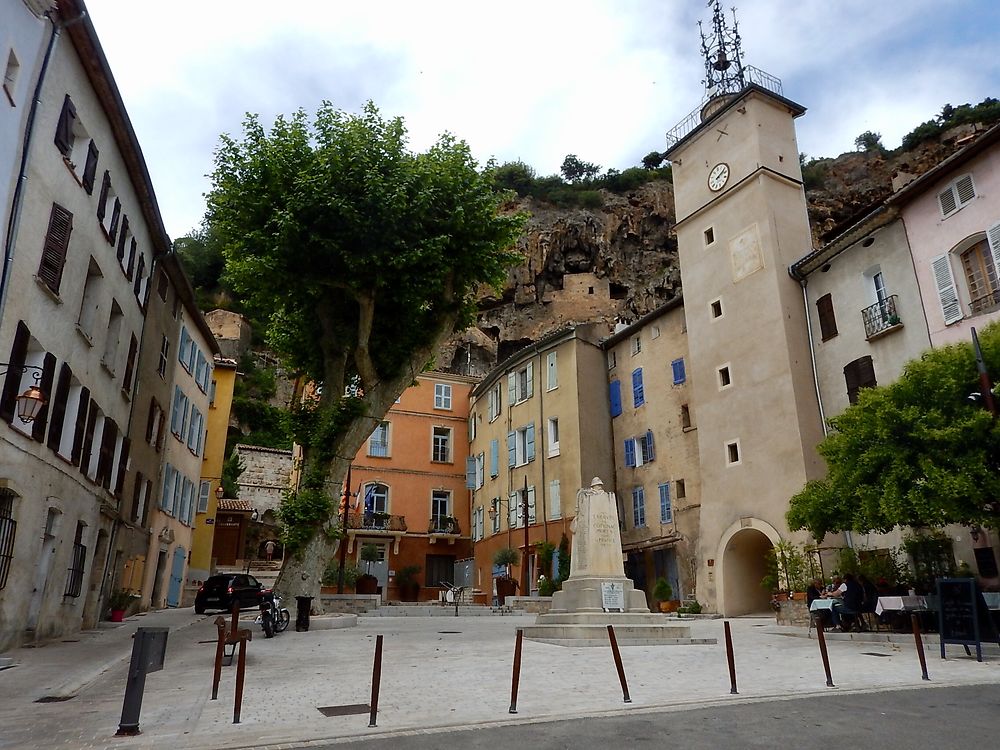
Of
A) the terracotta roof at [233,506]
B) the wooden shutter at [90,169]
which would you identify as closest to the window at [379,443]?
the terracotta roof at [233,506]

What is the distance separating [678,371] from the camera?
2820cm

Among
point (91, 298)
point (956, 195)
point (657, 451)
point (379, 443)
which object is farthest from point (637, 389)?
Result: point (91, 298)

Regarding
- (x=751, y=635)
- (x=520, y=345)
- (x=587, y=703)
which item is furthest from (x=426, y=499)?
(x=587, y=703)

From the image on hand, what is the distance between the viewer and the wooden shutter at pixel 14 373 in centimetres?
1045

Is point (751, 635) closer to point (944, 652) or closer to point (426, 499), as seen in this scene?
point (944, 652)

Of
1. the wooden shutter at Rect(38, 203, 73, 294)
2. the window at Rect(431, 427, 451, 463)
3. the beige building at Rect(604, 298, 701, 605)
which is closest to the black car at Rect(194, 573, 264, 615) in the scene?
the wooden shutter at Rect(38, 203, 73, 294)

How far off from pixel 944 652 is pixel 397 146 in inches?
593

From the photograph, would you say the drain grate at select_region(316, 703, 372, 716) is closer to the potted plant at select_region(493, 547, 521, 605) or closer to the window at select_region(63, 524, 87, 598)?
the window at select_region(63, 524, 87, 598)

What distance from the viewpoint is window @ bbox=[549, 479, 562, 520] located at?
30.7 metres

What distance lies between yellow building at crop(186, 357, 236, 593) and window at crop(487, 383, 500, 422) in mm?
12833

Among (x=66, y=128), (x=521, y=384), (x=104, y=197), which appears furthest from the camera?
(x=521, y=384)

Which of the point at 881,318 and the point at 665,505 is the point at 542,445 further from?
the point at 881,318

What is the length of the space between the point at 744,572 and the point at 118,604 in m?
18.7

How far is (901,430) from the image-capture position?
534 inches
